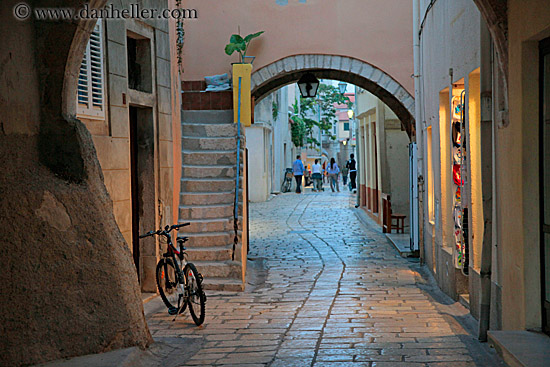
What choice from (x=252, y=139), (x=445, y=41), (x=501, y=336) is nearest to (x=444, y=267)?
(x=445, y=41)

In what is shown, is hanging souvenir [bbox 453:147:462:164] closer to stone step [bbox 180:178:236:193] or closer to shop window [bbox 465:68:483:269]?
shop window [bbox 465:68:483:269]

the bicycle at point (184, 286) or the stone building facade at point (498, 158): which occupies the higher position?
the stone building facade at point (498, 158)

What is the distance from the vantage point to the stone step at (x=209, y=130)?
12.2 m

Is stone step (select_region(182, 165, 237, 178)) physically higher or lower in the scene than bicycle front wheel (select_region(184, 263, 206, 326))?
higher

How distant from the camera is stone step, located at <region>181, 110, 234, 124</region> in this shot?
1303 cm

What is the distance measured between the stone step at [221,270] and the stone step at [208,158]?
8.14 feet

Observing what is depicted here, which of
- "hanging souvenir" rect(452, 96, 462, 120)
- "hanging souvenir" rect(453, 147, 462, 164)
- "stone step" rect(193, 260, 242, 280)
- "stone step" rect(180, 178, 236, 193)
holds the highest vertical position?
"hanging souvenir" rect(452, 96, 462, 120)

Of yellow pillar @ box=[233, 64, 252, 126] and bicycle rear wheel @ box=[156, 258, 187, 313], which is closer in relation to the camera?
bicycle rear wheel @ box=[156, 258, 187, 313]

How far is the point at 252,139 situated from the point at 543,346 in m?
21.7

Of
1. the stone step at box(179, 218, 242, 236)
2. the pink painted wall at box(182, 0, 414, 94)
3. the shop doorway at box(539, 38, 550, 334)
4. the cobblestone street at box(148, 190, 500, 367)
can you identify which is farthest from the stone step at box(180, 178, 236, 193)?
the shop doorway at box(539, 38, 550, 334)

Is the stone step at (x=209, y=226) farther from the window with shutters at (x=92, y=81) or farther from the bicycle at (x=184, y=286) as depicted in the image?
the window with shutters at (x=92, y=81)

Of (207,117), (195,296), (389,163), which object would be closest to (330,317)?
(195,296)

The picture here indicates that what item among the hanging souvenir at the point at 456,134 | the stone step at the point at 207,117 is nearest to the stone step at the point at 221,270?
the hanging souvenir at the point at 456,134

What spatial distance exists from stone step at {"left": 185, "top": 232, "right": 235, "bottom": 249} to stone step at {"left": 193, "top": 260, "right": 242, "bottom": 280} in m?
0.56
